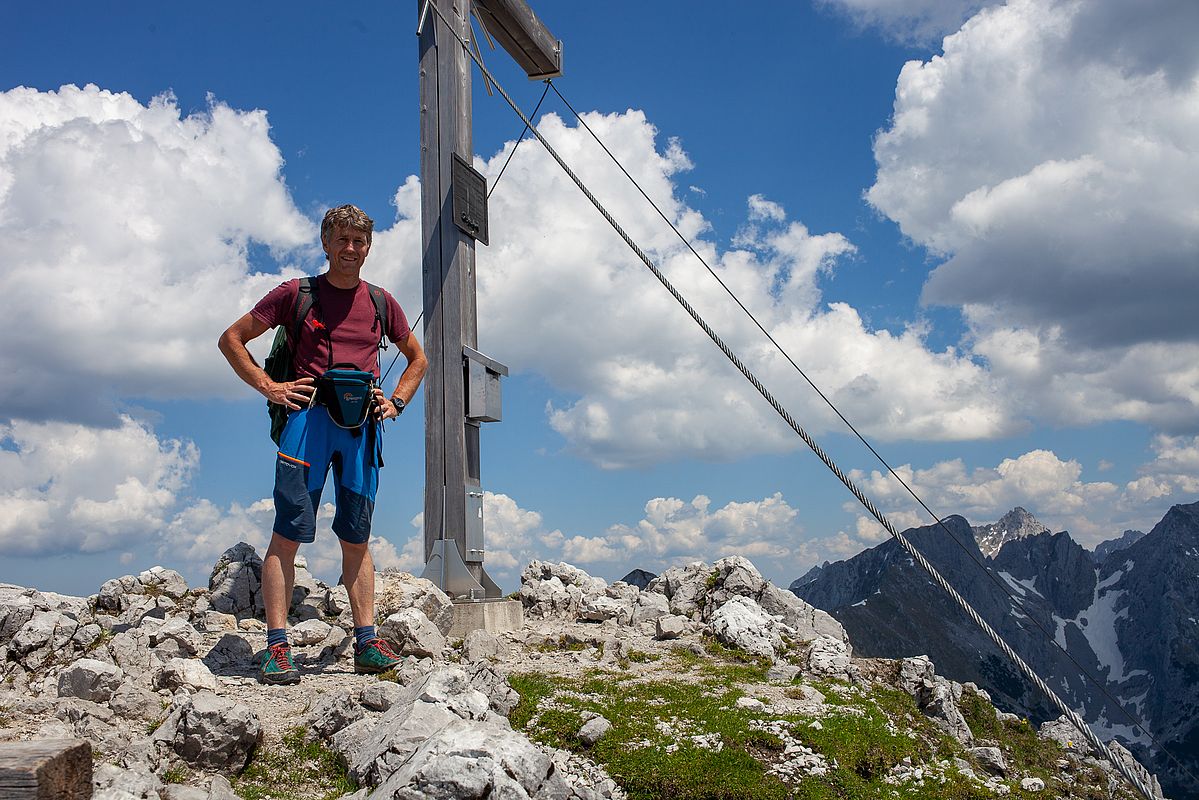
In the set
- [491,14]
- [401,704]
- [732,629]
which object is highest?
[491,14]

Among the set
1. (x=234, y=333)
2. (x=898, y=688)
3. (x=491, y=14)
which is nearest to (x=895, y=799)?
(x=898, y=688)

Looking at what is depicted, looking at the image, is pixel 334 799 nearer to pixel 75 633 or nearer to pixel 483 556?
pixel 75 633

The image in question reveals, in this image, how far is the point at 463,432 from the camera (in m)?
10.2

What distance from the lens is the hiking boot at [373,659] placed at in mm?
7379

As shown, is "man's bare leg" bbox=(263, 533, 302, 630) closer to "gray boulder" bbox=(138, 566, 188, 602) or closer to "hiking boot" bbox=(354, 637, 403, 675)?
"hiking boot" bbox=(354, 637, 403, 675)

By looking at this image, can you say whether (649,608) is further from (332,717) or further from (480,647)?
(332,717)

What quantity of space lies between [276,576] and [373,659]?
42.1 inches

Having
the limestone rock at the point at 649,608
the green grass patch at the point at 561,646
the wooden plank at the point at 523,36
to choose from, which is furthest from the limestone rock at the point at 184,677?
the wooden plank at the point at 523,36

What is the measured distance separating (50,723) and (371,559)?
266cm

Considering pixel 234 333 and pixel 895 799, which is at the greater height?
pixel 234 333

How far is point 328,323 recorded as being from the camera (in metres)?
7.50

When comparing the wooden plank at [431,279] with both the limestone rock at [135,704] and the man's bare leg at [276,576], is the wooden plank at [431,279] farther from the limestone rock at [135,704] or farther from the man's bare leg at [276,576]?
the limestone rock at [135,704]

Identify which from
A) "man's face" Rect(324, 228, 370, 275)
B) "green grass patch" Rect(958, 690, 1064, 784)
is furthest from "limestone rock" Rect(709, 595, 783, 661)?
"man's face" Rect(324, 228, 370, 275)

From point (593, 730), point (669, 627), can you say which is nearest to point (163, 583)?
point (669, 627)
